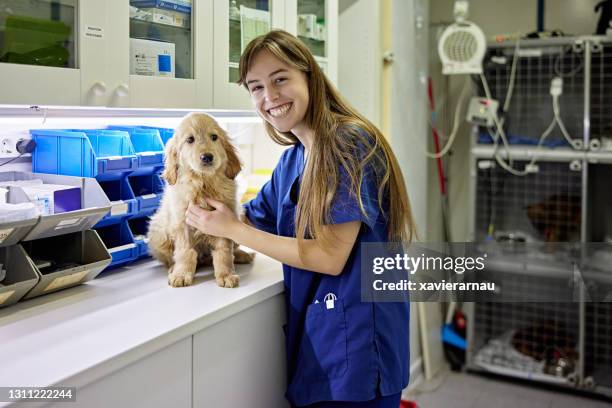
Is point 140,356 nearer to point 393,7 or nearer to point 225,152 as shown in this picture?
point 225,152

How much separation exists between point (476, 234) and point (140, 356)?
2.46 metres

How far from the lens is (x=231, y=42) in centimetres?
192

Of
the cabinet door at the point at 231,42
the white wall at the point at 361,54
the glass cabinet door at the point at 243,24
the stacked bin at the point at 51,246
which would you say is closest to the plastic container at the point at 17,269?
the stacked bin at the point at 51,246

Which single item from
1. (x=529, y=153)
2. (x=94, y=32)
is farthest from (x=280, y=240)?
(x=529, y=153)

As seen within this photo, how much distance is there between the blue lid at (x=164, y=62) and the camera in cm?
170

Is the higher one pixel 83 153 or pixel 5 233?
pixel 83 153

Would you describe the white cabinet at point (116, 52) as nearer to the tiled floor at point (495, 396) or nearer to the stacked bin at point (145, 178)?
the stacked bin at point (145, 178)

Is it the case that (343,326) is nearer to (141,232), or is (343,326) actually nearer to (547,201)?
(141,232)

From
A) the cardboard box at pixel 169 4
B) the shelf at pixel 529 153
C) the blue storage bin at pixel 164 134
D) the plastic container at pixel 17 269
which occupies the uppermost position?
the cardboard box at pixel 169 4

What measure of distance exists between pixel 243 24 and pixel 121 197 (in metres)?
0.67

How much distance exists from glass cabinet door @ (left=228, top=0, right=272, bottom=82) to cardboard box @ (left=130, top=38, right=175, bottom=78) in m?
0.23

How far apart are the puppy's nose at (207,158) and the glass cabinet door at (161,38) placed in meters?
0.30

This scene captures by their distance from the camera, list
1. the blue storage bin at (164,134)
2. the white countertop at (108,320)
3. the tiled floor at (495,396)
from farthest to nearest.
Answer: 1. the tiled floor at (495,396)
2. the blue storage bin at (164,134)
3. the white countertop at (108,320)

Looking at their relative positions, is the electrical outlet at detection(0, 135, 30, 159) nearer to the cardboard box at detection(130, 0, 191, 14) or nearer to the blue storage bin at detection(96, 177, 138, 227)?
the blue storage bin at detection(96, 177, 138, 227)
